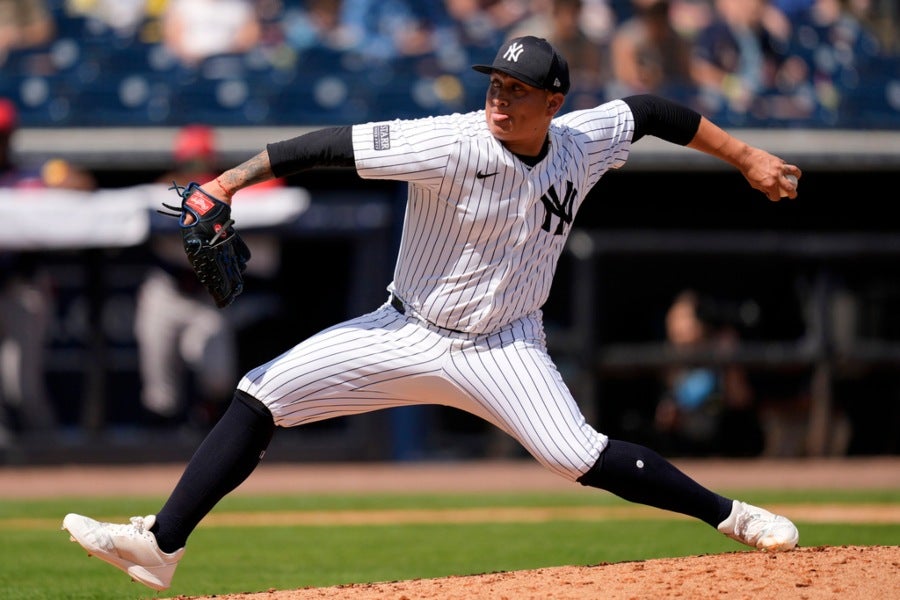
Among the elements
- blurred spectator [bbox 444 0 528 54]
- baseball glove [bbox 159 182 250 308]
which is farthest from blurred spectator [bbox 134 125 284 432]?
baseball glove [bbox 159 182 250 308]

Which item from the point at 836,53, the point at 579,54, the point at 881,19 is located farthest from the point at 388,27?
the point at 881,19

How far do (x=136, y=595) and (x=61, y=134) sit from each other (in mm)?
5786

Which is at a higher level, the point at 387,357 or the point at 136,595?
the point at 387,357

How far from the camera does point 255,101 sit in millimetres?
9812

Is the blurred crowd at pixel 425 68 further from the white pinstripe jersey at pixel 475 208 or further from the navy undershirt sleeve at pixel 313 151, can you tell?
the navy undershirt sleeve at pixel 313 151

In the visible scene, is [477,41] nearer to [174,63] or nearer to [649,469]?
[174,63]

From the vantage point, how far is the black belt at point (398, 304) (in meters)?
3.96

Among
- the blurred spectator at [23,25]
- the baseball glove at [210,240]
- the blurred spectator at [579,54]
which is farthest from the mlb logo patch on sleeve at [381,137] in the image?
the blurred spectator at [23,25]

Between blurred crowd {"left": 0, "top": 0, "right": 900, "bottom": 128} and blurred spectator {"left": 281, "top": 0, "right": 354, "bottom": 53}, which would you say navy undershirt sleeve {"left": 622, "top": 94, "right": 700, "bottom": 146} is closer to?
blurred crowd {"left": 0, "top": 0, "right": 900, "bottom": 128}

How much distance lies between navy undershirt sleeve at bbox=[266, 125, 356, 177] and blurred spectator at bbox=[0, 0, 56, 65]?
7.31 metres

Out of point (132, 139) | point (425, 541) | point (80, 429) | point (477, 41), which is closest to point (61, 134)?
point (132, 139)

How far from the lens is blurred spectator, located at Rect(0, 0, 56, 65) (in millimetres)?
10289

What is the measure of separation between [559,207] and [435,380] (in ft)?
2.00

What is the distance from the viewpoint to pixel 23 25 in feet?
34.2
